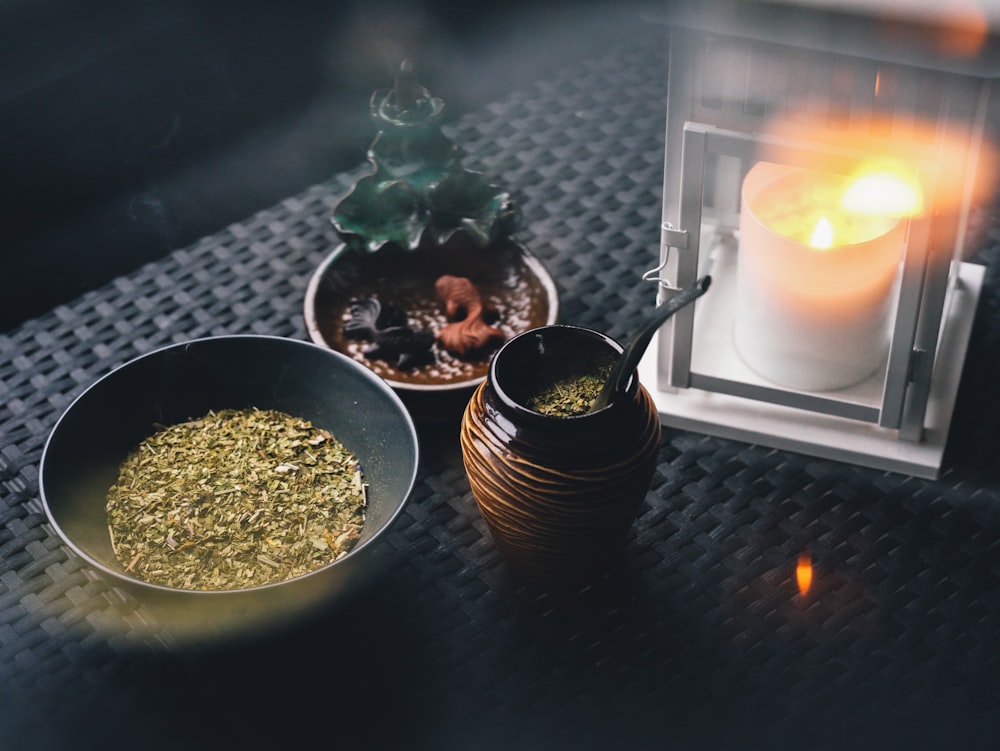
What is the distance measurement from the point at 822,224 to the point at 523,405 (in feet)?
0.90

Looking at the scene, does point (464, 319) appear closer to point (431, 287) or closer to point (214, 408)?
point (431, 287)

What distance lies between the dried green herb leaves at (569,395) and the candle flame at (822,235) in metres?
0.19

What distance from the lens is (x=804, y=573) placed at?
97 centimetres

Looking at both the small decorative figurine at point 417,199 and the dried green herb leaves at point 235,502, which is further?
the small decorative figurine at point 417,199

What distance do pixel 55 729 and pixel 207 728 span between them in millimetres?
100

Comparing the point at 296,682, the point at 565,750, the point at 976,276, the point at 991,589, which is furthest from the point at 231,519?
the point at 976,276

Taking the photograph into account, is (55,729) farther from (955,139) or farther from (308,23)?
(308,23)

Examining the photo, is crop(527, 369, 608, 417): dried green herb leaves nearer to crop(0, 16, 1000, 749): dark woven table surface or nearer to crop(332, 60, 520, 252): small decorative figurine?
crop(0, 16, 1000, 749): dark woven table surface

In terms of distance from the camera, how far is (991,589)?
0.95m

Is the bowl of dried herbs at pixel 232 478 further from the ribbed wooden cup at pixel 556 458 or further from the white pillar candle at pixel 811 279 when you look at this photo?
the white pillar candle at pixel 811 279

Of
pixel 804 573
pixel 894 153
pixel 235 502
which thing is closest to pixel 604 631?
pixel 804 573

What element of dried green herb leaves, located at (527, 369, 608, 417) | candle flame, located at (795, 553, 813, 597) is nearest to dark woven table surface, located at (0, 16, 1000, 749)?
candle flame, located at (795, 553, 813, 597)

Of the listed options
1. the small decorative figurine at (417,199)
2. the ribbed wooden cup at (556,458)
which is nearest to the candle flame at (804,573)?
the ribbed wooden cup at (556,458)

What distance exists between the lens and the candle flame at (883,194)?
34.6 inches
